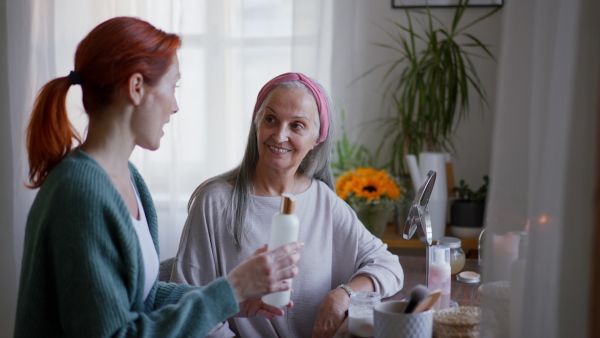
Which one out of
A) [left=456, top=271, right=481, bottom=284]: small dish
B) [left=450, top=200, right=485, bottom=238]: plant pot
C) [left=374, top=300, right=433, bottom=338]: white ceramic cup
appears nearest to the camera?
[left=374, top=300, right=433, bottom=338]: white ceramic cup

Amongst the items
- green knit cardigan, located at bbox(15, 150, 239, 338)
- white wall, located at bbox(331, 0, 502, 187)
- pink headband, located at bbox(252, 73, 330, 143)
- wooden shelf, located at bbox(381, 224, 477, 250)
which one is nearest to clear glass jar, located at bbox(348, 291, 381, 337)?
green knit cardigan, located at bbox(15, 150, 239, 338)

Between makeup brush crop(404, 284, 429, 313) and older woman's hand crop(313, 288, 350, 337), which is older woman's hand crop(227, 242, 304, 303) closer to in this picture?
makeup brush crop(404, 284, 429, 313)

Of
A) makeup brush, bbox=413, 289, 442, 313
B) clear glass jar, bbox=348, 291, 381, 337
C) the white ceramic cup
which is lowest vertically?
clear glass jar, bbox=348, 291, 381, 337

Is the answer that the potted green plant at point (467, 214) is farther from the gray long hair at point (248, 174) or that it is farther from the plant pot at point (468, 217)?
the gray long hair at point (248, 174)

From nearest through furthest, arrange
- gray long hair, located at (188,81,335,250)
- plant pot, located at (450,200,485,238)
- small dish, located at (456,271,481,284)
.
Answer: gray long hair, located at (188,81,335,250) < small dish, located at (456,271,481,284) < plant pot, located at (450,200,485,238)

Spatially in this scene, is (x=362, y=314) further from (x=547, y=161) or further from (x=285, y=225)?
(x=547, y=161)

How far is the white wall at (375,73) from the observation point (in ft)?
9.80

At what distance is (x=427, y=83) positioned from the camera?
2.79m

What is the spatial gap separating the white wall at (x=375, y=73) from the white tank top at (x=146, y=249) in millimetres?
1807

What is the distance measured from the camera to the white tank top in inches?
48.9

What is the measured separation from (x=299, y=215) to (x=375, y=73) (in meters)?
1.52

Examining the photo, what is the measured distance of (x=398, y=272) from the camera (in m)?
1.70

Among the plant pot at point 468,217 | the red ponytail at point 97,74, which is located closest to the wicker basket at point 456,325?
the red ponytail at point 97,74

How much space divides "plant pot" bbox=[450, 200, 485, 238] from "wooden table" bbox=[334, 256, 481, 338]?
66cm
